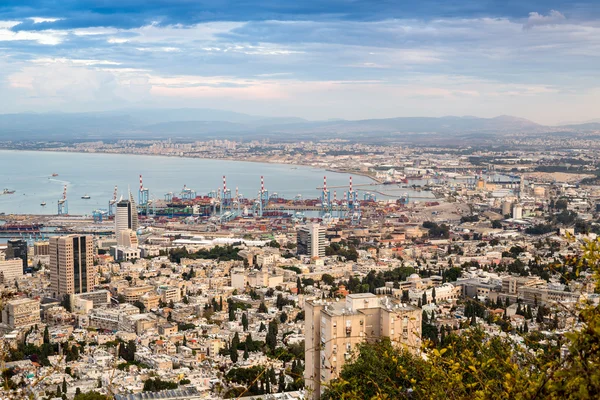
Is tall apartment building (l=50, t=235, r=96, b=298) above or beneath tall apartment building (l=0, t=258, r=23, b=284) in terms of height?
above

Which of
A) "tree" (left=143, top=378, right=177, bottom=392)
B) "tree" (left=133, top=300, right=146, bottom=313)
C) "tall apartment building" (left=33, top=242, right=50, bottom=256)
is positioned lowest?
"tree" (left=133, top=300, right=146, bottom=313)

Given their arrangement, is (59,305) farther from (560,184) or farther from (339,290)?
(560,184)

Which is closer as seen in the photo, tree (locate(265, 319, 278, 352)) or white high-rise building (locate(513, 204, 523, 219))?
tree (locate(265, 319, 278, 352))

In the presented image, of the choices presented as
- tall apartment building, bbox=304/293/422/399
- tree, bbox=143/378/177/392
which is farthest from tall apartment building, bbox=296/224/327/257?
tall apartment building, bbox=304/293/422/399

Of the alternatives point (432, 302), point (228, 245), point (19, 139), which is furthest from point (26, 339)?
point (19, 139)

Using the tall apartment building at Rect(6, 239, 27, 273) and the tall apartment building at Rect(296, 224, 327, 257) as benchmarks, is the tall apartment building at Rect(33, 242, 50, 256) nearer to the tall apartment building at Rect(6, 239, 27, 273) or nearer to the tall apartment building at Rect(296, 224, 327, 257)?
the tall apartment building at Rect(6, 239, 27, 273)

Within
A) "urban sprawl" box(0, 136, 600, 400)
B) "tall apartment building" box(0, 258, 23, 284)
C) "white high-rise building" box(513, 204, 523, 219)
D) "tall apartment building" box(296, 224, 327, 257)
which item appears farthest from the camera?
"white high-rise building" box(513, 204, 523, 219)

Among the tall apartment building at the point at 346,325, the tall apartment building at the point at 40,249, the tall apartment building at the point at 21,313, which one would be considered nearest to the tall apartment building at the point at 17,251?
the tall apartment building at the point at 40,249

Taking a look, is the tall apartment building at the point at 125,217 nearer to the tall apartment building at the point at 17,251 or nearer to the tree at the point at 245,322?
the tall apartment building at the point at 17,251

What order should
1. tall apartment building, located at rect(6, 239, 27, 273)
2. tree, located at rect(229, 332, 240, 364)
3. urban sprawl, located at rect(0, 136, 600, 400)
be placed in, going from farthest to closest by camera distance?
tall apartment building, located at rect(6, 239, 27, 273) → tree, located at rect(229, 332, 240, 364) → urban sprawl, located at rect(0, 136, 600, 400)
